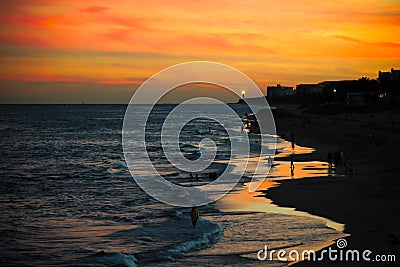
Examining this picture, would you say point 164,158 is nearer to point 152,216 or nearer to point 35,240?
point 152,216

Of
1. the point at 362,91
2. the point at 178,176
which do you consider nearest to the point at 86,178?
the point at 178,176

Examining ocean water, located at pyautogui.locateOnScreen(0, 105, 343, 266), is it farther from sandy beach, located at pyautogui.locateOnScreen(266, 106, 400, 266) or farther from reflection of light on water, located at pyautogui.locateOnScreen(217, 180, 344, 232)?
sandy beach, located at pyautogui.locateOnScreen(266, 106, 400, 266)

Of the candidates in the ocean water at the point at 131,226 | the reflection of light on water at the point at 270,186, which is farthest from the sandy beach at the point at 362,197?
the ocean water at the point at 131,226

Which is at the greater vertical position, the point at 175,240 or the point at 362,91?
the point at 362,91

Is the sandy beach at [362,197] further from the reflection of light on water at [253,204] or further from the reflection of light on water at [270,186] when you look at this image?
the reflection of light on water at [270,186]

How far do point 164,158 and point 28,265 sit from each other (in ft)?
112

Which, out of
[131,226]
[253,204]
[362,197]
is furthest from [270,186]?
[131,226]

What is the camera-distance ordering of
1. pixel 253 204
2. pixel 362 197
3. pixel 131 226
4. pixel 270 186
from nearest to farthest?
1. pixel 131 226
2. pixel 362 197
3. pixel 253 204
4. pixel 270 186

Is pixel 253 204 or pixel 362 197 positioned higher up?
pixel 362 197

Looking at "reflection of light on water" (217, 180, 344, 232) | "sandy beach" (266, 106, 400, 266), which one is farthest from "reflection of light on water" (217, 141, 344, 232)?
"sandy beach" (266, 106, 400, 266)

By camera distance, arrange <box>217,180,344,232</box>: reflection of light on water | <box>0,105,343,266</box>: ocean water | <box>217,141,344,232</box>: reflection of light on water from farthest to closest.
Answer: <box>217,141,344,232</box>: reflection of light on water, <box>217,180,344,232</box>: reflection of light on water, <box>0,105,343,266</box>: ocean water

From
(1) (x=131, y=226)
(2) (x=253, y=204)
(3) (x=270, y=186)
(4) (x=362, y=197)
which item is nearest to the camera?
(1) (x=131, y=226)

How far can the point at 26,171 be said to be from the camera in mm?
41188

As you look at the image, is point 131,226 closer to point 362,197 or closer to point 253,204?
point 253,204
